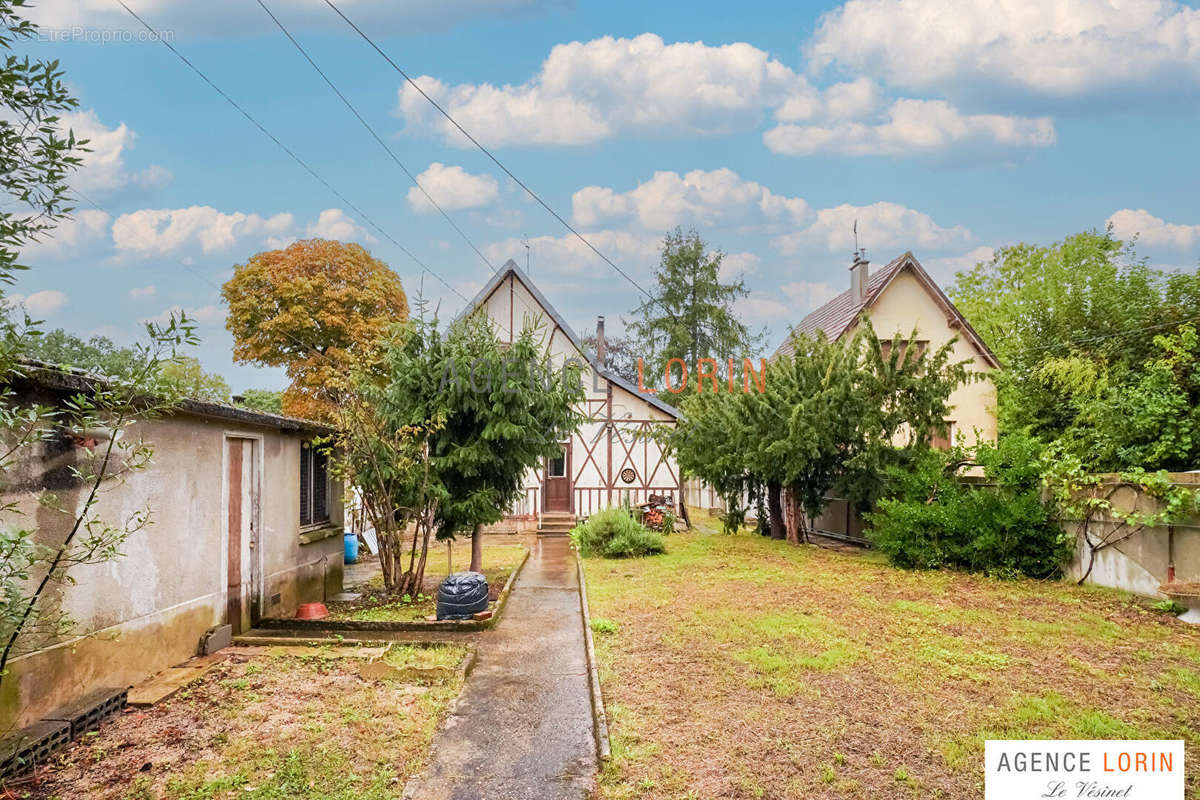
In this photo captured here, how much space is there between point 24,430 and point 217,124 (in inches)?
250

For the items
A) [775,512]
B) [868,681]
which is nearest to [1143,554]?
[868,681]

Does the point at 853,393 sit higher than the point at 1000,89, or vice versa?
the point at 1000,89

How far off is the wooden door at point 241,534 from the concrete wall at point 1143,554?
34.8ft

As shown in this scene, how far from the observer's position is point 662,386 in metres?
32.3

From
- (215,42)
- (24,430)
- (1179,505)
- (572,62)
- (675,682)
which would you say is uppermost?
(572,62)

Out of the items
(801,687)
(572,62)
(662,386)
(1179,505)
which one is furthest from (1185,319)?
(662,386)

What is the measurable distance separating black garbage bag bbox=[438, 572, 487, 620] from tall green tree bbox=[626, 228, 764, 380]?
75.2 feet

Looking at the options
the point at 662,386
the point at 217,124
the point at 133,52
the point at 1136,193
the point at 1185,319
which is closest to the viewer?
the point at 133,52

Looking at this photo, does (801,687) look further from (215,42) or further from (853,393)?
(215,42)

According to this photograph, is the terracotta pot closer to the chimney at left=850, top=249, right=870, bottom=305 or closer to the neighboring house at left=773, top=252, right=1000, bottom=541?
the neighboring house at left=773, top=252, right=1000, bottom=541

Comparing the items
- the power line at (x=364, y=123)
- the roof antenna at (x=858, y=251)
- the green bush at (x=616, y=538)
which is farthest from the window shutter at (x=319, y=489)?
the roof antenna at (x=858, y=251)

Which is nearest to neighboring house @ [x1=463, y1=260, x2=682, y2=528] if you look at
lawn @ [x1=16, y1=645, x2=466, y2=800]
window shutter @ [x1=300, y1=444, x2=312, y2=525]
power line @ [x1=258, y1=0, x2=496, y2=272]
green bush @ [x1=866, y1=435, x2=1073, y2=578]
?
power line @ [x1=258, y1=0, x2=496, y2=272]

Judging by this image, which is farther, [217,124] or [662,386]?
[662,386]

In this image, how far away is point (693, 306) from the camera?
30.5 metres
